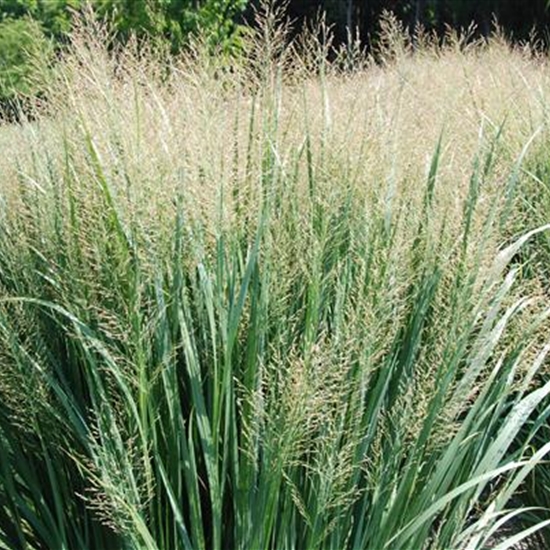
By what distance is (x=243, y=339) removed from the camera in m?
1.77

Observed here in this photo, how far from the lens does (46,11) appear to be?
47.0 ft

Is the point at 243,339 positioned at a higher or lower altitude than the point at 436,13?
lower

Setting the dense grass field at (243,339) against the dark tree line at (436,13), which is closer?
the dense grass field at (243,339)

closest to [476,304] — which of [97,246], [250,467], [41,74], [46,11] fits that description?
[250,467]

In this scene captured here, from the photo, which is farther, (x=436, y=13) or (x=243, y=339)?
(x=436, y=13)

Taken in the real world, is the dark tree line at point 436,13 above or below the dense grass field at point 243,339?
above

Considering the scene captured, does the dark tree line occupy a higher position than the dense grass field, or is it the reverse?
the dark tree line

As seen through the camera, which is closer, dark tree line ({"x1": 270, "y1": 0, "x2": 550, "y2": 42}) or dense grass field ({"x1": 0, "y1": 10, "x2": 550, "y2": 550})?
dense grass field ({"x1": 0, "y1": 10, "x2": 550, "y2": 550})

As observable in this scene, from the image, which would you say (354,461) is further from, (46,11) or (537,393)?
(46,11)

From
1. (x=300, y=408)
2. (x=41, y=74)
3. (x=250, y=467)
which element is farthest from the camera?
(x=41, y=74)

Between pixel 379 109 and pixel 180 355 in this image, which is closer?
pixel 180 355

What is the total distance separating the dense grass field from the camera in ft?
5.28

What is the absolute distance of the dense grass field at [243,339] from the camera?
1.61m

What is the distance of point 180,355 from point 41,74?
0.74 metres
